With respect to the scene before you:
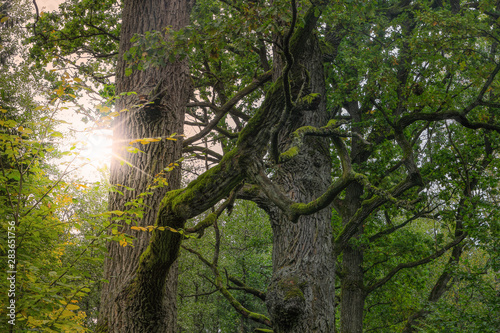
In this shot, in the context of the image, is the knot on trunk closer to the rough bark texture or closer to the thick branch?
the thick branch

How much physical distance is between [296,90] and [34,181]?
3.46 metres

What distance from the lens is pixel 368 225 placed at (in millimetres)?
12102

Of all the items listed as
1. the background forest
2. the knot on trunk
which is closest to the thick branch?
the background forest

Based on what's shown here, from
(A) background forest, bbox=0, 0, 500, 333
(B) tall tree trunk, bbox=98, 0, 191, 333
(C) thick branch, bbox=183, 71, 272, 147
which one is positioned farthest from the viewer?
(C) thick branch, bbox=183, 71, 272, 147

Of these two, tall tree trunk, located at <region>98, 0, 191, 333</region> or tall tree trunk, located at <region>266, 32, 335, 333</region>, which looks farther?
tall tree trunk, located at <region>266, 32, 335, 333</region>

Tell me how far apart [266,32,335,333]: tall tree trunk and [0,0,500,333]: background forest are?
2cm

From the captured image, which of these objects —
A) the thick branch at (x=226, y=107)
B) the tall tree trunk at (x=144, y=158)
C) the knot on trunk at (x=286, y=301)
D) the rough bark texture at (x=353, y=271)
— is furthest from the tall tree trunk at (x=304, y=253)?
the rough bark texture at (x=353, y=271)

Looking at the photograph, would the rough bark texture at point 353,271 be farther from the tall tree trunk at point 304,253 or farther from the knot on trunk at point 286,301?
the knot on trunk at point 286,301

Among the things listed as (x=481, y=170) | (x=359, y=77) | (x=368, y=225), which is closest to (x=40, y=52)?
(x=359, y=77)

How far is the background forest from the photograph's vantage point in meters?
3.47

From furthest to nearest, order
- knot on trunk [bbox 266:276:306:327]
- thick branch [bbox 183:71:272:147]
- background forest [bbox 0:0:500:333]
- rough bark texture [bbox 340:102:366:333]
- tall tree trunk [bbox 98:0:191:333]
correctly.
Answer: rough bark texture [bbox 340:102:366:333] < thick branch [bbox 183:71:272:147] < knot on trunk [bbox 266:276:306:327] < tall tree trunk [bbox 98:0:191:333] < background forest [bbox 0:0:500:333]

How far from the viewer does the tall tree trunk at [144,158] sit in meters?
4.11

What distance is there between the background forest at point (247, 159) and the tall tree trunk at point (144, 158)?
0.02 m

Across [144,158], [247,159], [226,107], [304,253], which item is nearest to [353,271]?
[304,253]
